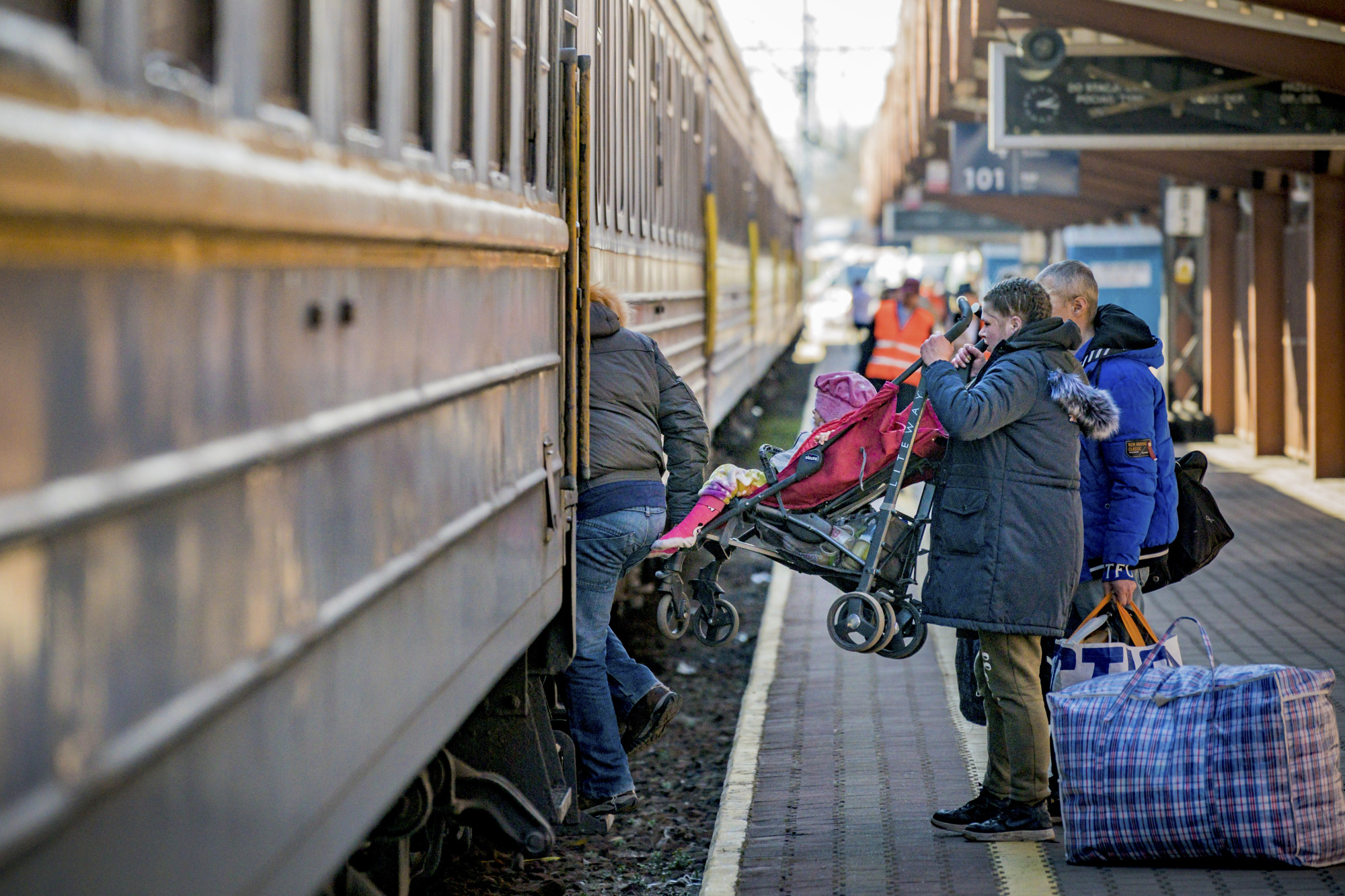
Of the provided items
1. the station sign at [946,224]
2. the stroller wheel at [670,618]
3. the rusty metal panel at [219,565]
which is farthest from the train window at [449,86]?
the station sign at [946,224]

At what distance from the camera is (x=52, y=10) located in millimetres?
1671

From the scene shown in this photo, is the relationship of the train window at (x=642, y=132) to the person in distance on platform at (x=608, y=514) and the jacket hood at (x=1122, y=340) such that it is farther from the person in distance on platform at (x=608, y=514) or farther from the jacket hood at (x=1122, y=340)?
the jacket hood at (x=1122, y=340)

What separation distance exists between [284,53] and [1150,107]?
34.5 ft

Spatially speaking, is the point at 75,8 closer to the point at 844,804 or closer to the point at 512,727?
the point at 512,727

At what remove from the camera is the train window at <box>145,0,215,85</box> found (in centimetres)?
183

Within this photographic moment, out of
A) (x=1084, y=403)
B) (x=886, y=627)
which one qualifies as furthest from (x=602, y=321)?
(x=1084, y=403)

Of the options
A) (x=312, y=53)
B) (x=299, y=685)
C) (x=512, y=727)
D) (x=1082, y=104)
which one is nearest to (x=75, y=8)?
(x=312, y=53)

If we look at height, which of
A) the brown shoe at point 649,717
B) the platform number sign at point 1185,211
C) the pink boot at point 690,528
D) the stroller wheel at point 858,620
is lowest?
the brown shoe at point 649,717

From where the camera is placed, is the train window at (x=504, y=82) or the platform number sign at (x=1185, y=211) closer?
the train window at (x=504, y=82)

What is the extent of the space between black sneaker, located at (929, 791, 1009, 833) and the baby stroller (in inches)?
19.1

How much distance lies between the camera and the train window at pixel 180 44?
6.01 feet

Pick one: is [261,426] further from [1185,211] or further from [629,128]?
[1185,211]

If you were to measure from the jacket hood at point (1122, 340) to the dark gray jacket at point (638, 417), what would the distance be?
120 centimetres

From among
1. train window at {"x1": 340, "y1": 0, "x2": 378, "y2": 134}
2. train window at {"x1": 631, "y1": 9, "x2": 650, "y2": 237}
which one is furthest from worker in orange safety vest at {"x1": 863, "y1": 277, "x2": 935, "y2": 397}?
train window at {"x1": 340, "y1": 0, "x2": 378, "y2": 134}
